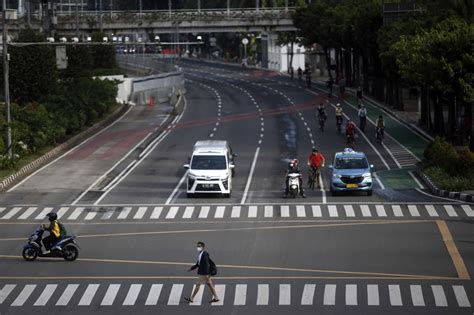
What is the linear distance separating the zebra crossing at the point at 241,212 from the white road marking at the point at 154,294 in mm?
11842

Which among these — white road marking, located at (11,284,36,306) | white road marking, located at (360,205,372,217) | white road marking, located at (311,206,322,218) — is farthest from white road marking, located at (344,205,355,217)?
white road marking, located at (11,284,36,306)

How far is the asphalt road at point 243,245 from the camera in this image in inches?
1187

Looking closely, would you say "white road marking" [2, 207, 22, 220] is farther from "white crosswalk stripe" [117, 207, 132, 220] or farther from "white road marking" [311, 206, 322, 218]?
"white road marking" [311, 206, 322, 218]

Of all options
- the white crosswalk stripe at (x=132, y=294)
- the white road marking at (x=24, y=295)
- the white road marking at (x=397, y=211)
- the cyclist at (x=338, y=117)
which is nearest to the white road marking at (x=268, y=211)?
the white road marking at (x=397, y=211)

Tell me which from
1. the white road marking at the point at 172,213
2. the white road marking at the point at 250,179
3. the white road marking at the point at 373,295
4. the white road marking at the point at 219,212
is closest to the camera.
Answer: the white road marking at the point at 373,295

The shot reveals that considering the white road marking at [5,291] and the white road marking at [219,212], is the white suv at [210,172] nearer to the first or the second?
the white road marking at [219,212]

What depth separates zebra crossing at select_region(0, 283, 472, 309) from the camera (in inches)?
1171

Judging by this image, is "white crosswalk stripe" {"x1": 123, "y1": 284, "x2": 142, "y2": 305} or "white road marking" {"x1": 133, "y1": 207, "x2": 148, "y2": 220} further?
"white road marking" {"x1": 133, "y1": 207, "x2": 148, "y2": 220}

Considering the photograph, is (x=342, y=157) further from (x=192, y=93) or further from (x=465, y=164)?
(x=192, y=93)

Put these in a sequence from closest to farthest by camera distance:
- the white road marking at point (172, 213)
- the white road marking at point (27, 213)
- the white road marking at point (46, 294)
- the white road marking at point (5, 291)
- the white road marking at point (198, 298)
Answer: the white road marking at point (198, 298), the white road marking at point (46, 294), the white road marking at point (5, 291), the white road marking at point (172, 213), the white road marking at point (27, 213)

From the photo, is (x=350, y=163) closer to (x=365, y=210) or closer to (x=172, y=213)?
(x=365, y=210)

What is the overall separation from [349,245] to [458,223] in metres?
5.63

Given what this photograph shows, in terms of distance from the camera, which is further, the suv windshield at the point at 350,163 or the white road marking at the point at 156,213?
the suv windshield at the point at 350,163

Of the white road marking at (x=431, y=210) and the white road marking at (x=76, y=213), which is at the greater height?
the white road marking at (x=431, y=210)
